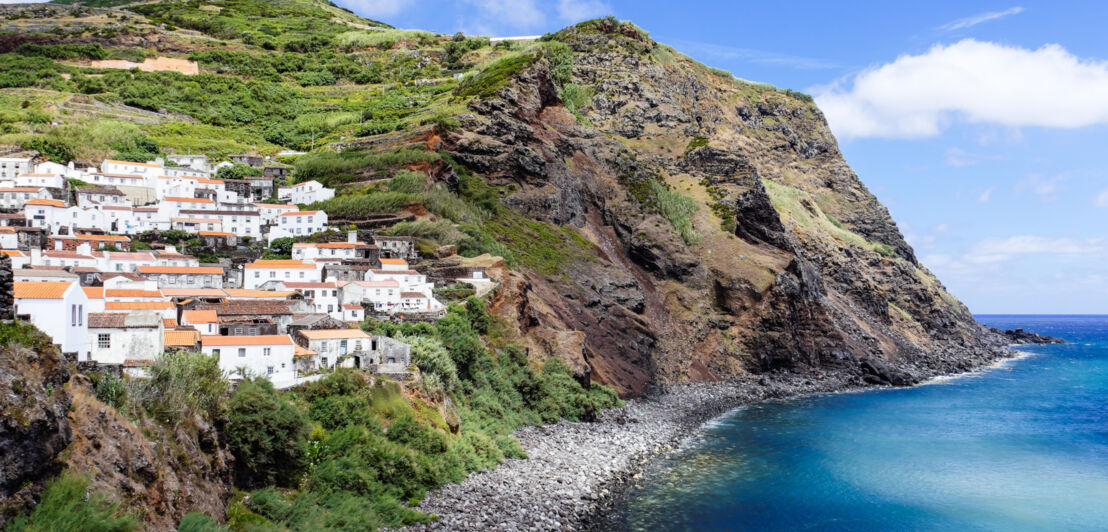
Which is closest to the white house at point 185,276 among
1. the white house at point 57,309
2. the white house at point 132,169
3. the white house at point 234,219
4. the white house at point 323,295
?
the white house at point 323,295

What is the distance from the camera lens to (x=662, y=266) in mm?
82938

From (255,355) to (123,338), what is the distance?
5.10 m

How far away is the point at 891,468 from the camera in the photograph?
4700 centimetres

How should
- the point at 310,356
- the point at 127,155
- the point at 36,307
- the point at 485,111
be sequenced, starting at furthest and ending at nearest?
1. the point at 485,111
2. the point at 127,155
3. the point at 310,356
4. the point at 36,307

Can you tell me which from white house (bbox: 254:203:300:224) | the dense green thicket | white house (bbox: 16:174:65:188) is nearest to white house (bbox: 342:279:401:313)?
the dense green thicket

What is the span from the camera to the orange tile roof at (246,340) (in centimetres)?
3178

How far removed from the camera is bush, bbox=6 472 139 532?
15375 millimetres

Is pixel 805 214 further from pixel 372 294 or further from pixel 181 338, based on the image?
pixel 181 338

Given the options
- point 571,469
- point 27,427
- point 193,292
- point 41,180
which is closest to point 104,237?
point 41,180

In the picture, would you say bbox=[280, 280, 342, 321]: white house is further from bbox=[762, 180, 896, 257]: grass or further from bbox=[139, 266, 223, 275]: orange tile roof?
bbox=[762, 180, 896, 257]: grass

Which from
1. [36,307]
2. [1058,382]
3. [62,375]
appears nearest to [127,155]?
[36,307]

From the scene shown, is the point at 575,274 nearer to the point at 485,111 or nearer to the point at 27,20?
the point at 485,111

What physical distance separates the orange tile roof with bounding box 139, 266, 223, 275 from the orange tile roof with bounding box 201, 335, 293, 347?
16.5m

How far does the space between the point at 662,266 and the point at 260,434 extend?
61.6 meters
